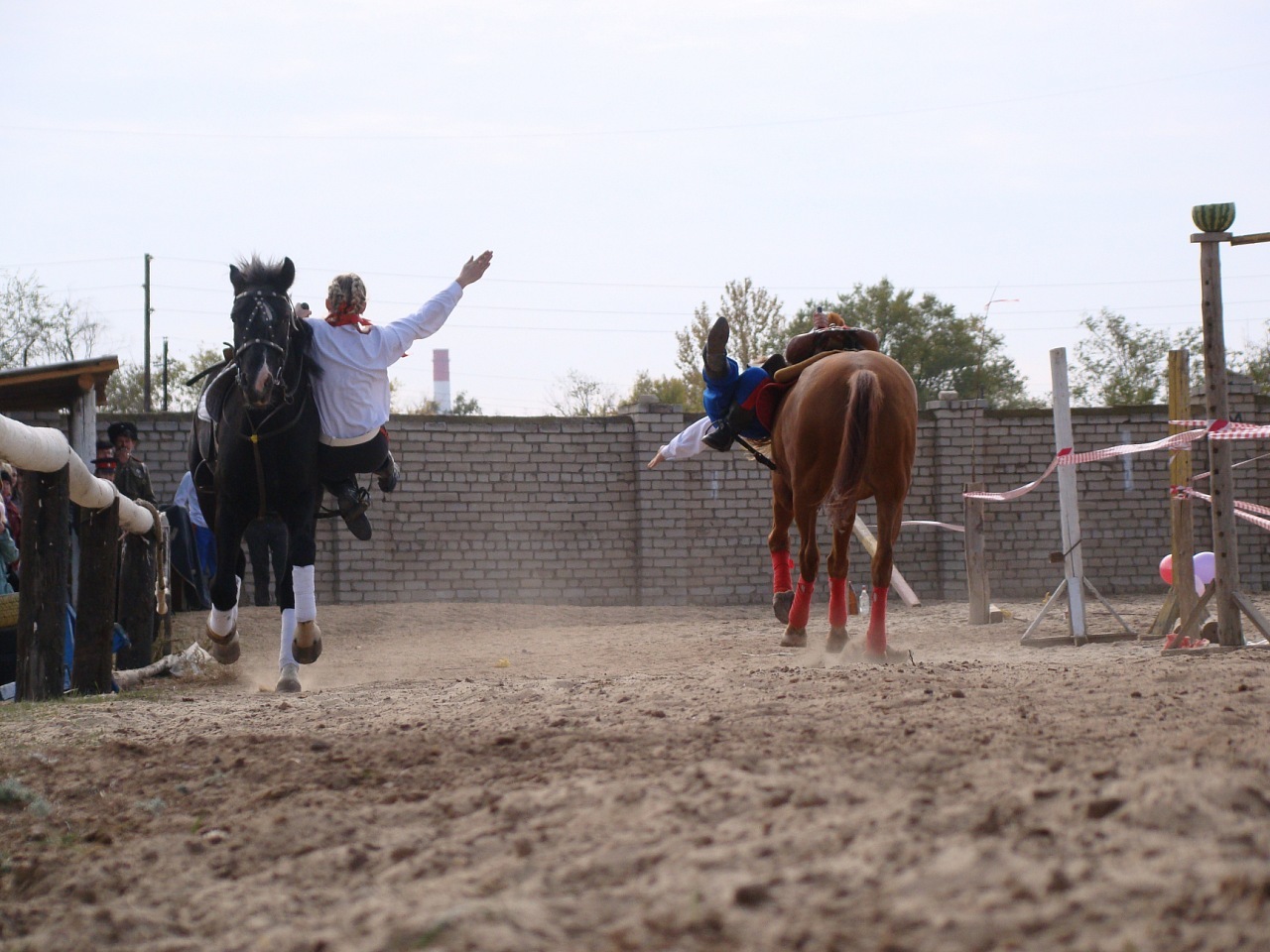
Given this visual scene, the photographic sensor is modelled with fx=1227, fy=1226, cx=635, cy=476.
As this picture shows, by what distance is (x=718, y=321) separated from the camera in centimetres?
746

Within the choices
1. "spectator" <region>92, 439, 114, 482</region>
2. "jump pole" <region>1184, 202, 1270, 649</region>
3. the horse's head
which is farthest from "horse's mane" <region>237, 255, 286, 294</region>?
"spectator" <region>92, 439, 114, 482</region>

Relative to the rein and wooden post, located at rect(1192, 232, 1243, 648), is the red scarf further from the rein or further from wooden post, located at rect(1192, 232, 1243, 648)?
wooden post, located at rect(1192, 232, 1243, 648)

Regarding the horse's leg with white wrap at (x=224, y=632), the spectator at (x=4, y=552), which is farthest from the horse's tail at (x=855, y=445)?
the spectator at (x=4, y=552)

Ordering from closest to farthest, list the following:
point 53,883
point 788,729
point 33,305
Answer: point 53,883 → point 788,729 → point 33,305

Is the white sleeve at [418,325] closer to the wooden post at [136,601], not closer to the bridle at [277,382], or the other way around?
the bridle at [277,382]

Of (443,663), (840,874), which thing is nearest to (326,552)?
(443,663)

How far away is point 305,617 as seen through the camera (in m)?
6.88

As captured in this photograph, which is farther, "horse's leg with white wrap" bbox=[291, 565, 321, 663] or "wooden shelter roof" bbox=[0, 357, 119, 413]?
"wooden shelter roof" bbox=[0, 357, 119, 413]

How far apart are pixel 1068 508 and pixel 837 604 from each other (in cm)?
292

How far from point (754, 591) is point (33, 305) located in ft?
97.2

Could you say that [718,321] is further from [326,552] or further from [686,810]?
[326,552]

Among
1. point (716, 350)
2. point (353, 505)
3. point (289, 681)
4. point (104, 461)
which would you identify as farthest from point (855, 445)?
point (104, 461)

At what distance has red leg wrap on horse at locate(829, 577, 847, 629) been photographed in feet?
23.1

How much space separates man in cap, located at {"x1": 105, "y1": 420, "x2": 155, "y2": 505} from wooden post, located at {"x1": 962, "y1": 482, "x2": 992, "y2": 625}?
7976 millimetres
